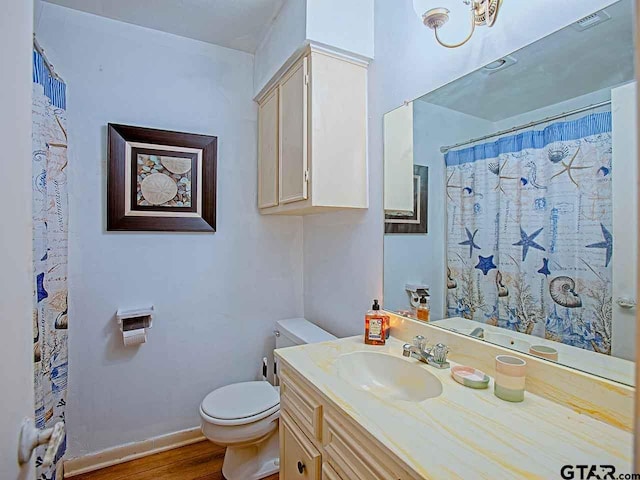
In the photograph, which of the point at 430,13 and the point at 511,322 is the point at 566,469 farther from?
the point at 430,13

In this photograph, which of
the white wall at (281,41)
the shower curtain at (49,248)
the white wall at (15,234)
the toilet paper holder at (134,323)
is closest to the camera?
the white wall at (15,234)

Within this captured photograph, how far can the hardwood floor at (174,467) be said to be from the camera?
1.80 metres

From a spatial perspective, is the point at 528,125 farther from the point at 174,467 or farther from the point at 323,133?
the point at 174,467

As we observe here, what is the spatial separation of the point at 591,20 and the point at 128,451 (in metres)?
2.81

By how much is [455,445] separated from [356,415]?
0.25 meters

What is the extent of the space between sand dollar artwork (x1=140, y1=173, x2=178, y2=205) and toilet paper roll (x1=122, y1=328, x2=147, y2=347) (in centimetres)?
74

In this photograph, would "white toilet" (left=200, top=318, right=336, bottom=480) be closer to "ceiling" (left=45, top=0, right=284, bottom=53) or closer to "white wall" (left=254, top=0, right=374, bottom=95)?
"white wall" (left=254, top=0, right=374, bottom=95)

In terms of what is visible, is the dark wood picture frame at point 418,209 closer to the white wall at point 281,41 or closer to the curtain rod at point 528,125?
the curtain rod at point 528,125

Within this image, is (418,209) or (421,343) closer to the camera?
(421,343)

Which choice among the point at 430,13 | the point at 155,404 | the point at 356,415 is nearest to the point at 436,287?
the point at 356,415

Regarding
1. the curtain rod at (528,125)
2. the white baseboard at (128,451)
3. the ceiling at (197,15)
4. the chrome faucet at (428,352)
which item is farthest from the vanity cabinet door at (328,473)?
the ceiling at (197,15)

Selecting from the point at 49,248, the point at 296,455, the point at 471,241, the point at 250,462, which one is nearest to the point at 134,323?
the point at 49,248

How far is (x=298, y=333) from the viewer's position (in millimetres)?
1981

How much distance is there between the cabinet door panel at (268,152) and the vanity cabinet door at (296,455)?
1166 millimetres
